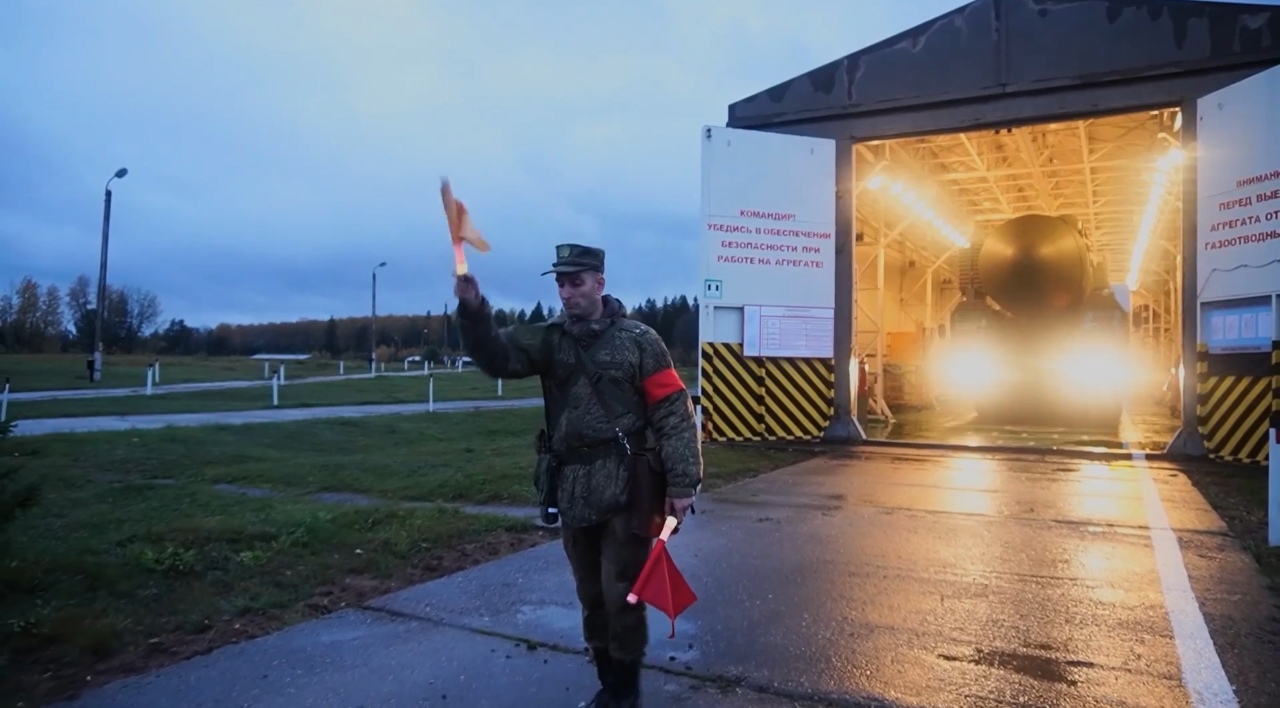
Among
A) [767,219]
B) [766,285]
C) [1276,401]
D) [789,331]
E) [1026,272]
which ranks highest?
[767,219]

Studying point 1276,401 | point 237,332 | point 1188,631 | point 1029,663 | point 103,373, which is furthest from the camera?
point 237,332

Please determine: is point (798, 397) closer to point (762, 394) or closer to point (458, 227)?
point (762, 394)

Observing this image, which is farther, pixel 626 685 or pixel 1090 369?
pixel 1090 369

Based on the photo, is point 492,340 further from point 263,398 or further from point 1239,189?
point 263,398

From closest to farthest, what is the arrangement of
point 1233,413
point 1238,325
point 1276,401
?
point 1276,401 → point 1238,325 → point 1233,413

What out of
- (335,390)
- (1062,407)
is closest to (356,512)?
(1062,407)

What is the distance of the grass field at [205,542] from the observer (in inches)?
174

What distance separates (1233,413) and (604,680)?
11.1m

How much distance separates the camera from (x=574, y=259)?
3.68 m

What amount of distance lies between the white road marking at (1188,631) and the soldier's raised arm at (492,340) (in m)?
3.15

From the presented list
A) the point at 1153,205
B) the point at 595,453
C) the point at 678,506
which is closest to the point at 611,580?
the point at 678,506

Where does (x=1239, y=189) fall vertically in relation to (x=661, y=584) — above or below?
above

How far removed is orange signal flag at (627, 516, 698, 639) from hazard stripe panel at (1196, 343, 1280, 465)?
1071 cm

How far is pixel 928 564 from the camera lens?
6.34 meters
